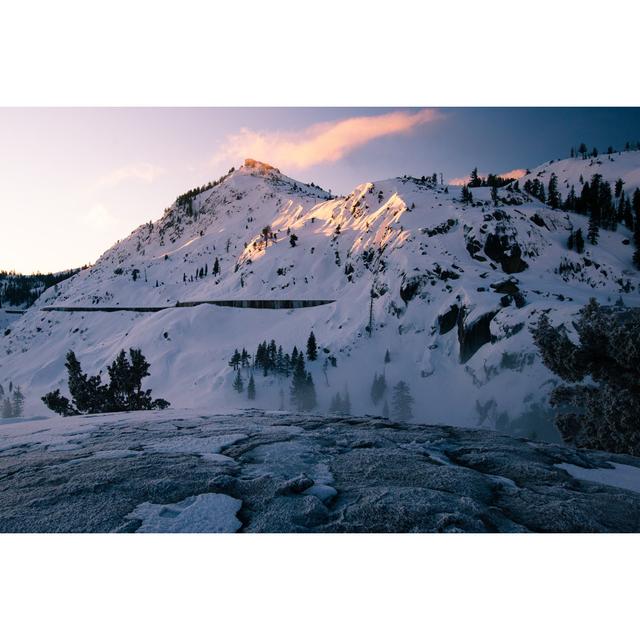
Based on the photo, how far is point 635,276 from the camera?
54.0 metres

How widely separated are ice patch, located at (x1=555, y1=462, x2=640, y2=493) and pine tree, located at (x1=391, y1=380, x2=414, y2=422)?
28.5 m

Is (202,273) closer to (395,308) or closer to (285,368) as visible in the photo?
(285,368)

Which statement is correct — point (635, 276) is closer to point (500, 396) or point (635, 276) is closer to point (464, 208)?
point (464, 208)

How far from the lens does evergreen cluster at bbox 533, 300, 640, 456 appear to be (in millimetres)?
13789

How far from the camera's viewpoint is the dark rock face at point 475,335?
136 ft

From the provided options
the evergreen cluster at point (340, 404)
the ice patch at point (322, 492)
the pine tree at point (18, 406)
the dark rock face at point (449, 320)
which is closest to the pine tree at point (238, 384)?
the evergreen cluster at point (340, 404)

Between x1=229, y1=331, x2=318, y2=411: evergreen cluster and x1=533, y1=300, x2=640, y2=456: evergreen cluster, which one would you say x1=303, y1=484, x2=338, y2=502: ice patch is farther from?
x1=229, y1=331, x2=318, y2=411: evergreen cluster

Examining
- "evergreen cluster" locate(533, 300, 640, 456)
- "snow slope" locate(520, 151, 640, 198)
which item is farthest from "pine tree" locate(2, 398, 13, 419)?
"snow slope" locate(520, 151, 640, 198)

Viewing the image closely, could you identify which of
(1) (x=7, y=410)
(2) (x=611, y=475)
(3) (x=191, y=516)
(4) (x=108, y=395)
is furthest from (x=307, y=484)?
(1) (x=7, y=410)

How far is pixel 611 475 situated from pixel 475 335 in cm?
3537

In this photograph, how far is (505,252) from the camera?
5956 cm

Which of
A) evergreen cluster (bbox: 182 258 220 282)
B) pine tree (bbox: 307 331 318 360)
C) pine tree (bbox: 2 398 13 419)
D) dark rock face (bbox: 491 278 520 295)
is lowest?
pine tree (bbox: 2 398 13 419)

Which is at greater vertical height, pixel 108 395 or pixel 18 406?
pixel 108 395

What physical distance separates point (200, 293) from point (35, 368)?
36.1 m
